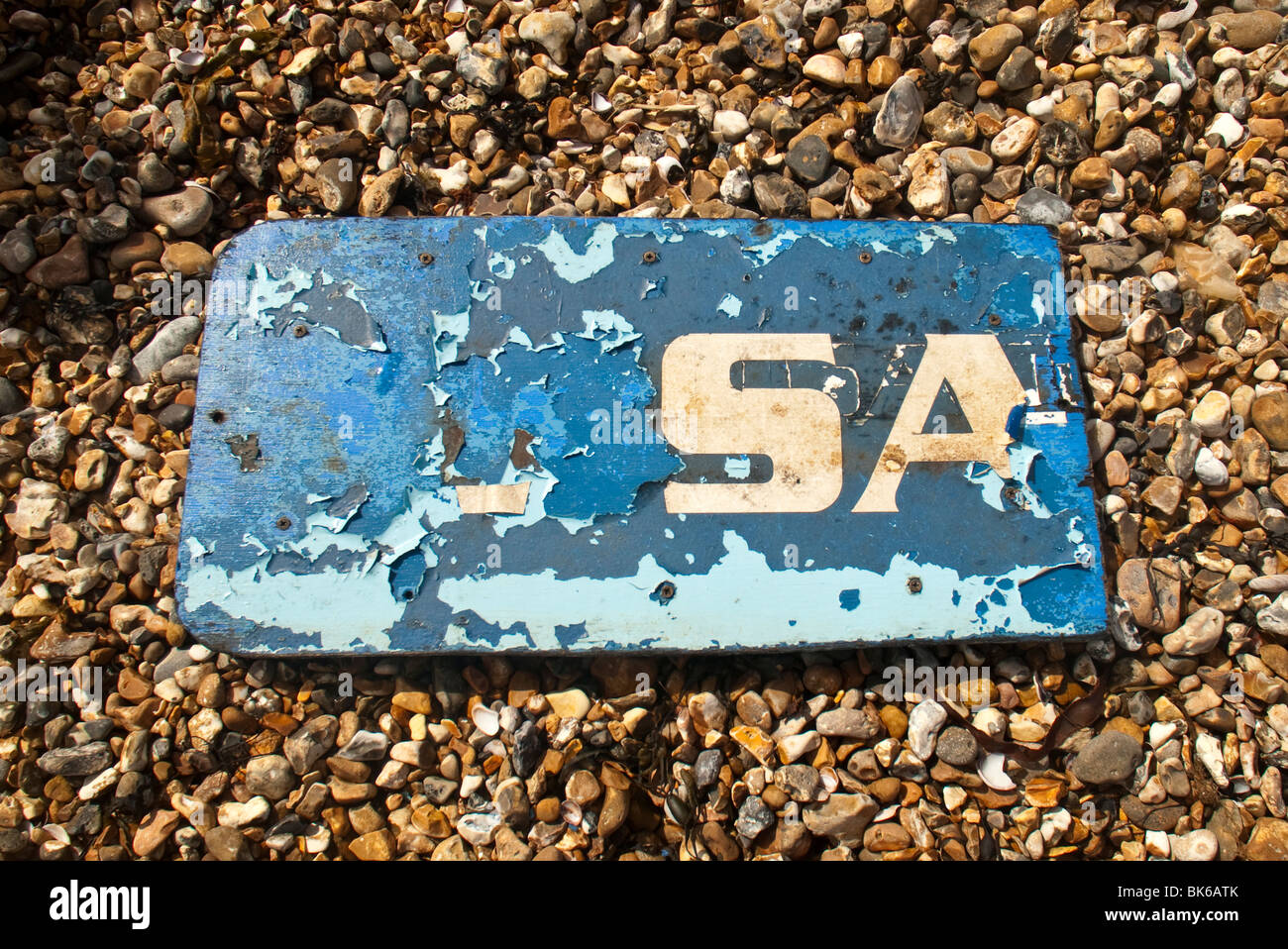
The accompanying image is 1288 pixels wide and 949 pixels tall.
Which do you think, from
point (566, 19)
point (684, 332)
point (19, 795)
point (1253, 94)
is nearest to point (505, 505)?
point (684, 332)

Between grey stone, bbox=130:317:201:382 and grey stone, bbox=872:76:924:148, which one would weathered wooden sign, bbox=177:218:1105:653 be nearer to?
grey stone, bbox=130:317:201:382

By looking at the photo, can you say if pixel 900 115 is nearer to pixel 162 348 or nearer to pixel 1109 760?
pixel 1109 760

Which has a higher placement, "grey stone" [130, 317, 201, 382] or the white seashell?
"grey stone" [130, 317, 201, 382]

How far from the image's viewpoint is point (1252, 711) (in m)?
2.00

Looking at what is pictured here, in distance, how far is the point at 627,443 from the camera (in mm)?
1961

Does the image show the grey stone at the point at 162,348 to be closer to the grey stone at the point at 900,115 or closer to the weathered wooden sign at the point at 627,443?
the weathered wooden sign at the point at 627,443

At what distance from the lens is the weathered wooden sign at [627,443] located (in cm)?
191

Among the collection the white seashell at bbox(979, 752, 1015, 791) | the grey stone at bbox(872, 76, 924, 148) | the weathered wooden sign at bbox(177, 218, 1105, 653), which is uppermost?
the grey stone at bbox(872, 76, 924, 148)

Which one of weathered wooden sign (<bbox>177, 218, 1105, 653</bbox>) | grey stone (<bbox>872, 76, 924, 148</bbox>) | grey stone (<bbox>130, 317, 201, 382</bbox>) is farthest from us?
grey stone (<bbox>872, 76, 924, 148</bbox>)

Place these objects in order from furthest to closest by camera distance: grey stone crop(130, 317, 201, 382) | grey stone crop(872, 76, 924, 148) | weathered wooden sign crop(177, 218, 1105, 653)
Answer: grey stone crop(872, 76, 924, 148) < grey stone crop(130, 317, 201, 382) < weathered wooden sign crop(177, 218, 1105, 653)

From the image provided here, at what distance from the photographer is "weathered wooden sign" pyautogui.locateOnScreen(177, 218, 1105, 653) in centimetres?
191

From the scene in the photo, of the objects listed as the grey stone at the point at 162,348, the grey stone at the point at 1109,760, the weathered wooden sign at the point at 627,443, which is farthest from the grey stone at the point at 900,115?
the grey stone at the point at 162,348

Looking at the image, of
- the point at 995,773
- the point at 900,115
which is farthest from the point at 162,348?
the point at 995,773

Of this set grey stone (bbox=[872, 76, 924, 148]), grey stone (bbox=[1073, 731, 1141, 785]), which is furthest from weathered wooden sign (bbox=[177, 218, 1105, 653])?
grey stone (bbox=[872, 76, 924, 148])
